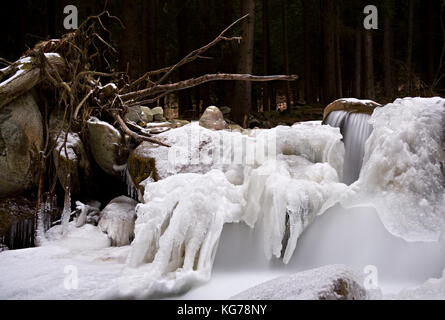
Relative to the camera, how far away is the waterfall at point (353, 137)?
14.9ft

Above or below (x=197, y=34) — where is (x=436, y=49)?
below

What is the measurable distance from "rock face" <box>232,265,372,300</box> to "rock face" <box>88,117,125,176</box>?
3.33 metres

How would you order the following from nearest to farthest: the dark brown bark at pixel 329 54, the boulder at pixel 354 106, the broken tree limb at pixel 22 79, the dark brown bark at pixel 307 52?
the broken tree limb at pixel 22 79
the boulder at pixel 354 106
the dark brown bark at pixel 329 54
the dark brown bark at pixel 307 52

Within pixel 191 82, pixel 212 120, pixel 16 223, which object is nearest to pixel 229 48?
pixel 212 120

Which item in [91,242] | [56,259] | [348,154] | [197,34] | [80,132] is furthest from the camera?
[197,34]

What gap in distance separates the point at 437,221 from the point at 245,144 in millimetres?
2192

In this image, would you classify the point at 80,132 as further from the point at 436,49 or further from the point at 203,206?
the point at 436,49

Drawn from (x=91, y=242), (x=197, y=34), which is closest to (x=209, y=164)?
(x=91, y=242)

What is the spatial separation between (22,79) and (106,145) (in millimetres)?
1366

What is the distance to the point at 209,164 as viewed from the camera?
4.53 metres

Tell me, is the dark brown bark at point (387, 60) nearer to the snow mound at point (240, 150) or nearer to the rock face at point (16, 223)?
the snow mound at point (240, 150)

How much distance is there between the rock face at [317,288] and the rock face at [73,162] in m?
3.35

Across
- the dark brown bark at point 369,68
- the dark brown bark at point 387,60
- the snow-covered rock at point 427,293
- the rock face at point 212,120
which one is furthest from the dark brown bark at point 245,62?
the dark brown bark at point 387,60
